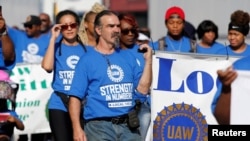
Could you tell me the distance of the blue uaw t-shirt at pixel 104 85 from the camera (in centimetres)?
955

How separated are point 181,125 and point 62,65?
1658 mm

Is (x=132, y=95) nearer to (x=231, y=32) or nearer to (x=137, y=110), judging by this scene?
(x=137, y=110)

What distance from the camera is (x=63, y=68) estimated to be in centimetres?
1098

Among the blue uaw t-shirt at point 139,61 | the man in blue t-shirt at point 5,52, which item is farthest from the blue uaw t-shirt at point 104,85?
the man in blue t-shirt at point 5,52

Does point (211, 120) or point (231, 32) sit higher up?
point (231, 32)

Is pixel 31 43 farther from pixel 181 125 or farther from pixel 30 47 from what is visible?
pixel 181 125

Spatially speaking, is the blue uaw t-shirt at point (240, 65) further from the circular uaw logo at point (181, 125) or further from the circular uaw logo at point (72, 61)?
the circular uaw logo at point (72, 61)

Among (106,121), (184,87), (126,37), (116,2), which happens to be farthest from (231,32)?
(116,2)

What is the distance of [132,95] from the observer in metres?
9.71

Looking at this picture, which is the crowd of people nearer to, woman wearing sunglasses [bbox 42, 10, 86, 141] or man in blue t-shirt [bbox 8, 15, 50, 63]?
woman wearing sunglasses [bbox 42, 10, 86, 141]

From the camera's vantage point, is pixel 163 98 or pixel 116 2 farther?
pixel 116 2

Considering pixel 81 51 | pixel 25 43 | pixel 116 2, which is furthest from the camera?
pixel 116 2

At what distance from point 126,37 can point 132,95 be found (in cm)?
180

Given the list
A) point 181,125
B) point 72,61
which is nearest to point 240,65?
point 181,125
